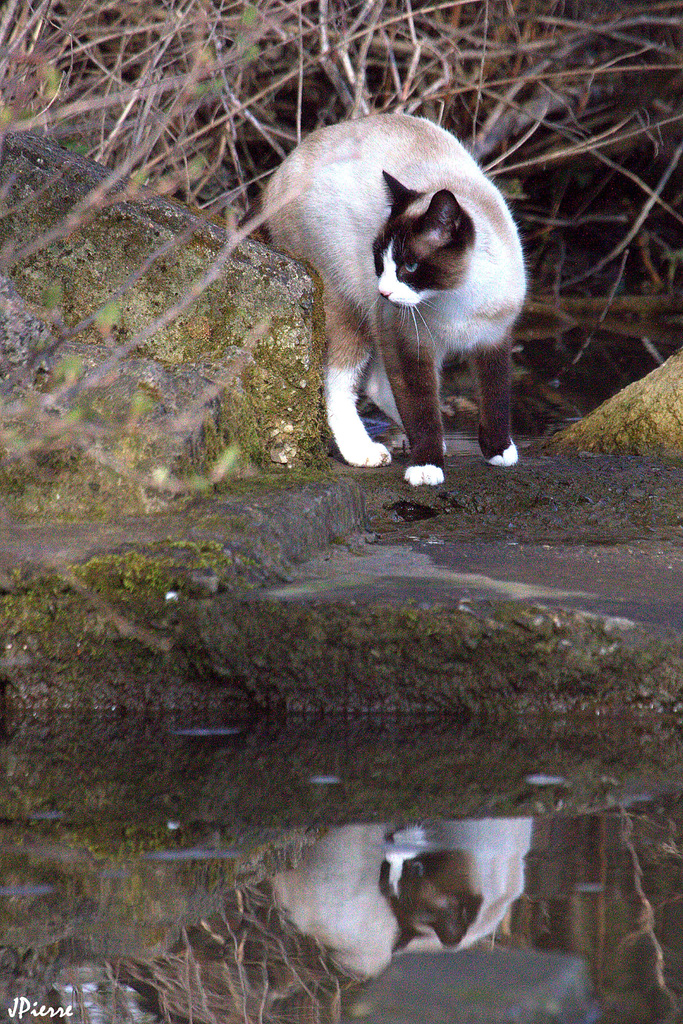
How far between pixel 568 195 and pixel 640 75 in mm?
1897

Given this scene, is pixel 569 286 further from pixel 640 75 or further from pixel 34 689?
pixel 34 689

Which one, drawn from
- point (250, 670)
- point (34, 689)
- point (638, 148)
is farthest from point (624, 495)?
point (638, 148)

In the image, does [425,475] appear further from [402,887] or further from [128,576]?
[402,887]

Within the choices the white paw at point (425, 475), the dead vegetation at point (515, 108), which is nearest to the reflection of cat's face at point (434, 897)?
the white paw at point (425, 475)

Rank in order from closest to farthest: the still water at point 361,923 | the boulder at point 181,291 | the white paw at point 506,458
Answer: the still water at point 361,923
the boulder at point 181,291
the white paw at point 506,458

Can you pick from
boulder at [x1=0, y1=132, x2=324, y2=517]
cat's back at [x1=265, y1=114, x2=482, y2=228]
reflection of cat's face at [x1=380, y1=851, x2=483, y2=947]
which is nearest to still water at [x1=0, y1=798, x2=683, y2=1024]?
reflection of cat's face at [x1=380, y1=851, x2=483, y2=947]

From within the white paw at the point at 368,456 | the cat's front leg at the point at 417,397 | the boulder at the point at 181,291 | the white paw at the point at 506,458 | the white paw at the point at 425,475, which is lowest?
the white paw at the point at 368,456

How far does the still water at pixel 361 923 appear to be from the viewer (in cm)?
145

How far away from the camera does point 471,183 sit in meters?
4.09

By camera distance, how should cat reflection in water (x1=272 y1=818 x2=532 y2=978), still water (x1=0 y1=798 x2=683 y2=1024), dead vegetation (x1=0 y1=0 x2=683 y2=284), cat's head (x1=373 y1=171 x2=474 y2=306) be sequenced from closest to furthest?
still water (x1=0 y1=798 x2=683 y2=1024)
cat reflection in water (x1=272 y1=818 x2=532 y2=978)
cat's head (x1=373 y1=171 x2=474 y2=306)
dead vegetation (x1=0 y1=0 x2=683 y2=284)

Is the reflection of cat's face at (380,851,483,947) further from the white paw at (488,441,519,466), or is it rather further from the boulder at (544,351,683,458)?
the boulder at (544,351,683,458)

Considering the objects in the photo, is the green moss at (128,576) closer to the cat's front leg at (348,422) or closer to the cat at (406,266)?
the cat at (406,266)

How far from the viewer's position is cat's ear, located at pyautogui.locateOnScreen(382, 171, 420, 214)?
3.76m

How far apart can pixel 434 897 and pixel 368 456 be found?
8.07 feet
